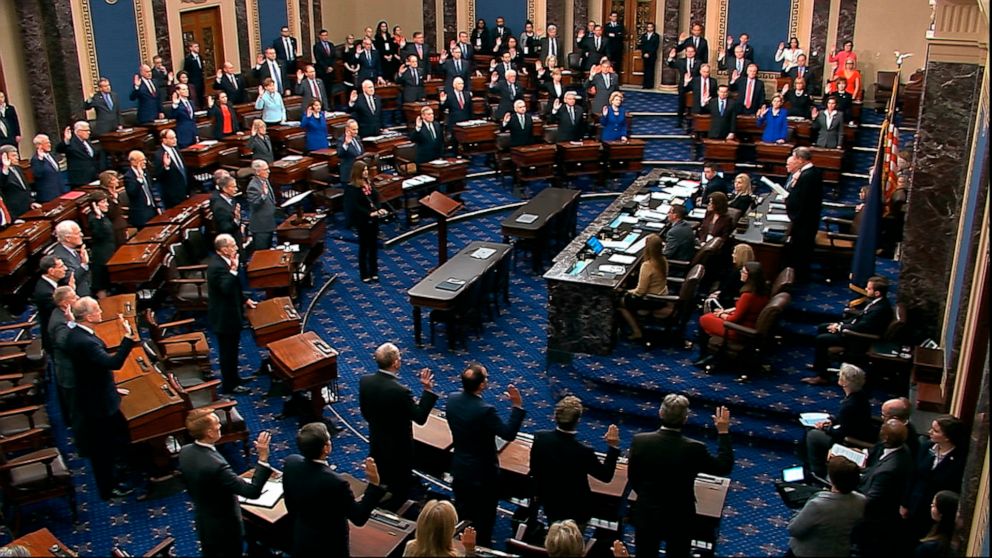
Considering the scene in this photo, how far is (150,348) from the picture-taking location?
9094 millimetres

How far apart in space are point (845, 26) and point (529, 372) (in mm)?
12338

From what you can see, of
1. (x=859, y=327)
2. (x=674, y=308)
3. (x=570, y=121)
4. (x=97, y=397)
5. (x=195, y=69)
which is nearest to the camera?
(x=97, y=397)

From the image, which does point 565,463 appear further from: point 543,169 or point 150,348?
point 543,169

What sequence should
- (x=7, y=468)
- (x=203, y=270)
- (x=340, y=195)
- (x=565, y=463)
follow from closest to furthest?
(x=565, y=463), (x=7, y=468), (x=203, y=270), (x=340, y=195)

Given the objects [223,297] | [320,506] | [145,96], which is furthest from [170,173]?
[320,506]

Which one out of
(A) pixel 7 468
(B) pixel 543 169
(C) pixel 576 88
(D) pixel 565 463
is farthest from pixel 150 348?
(C) pixel 576 88

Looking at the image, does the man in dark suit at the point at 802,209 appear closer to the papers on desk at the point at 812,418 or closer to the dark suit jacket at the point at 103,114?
the papers on desk at the point at 812,418

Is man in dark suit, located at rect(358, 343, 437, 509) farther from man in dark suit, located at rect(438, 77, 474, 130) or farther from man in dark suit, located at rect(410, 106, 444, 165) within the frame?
man in dark suit, located at rect(438, 77, 474, 130)

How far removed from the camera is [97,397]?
7.66 m

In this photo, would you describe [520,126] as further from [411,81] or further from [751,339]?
[751,339]

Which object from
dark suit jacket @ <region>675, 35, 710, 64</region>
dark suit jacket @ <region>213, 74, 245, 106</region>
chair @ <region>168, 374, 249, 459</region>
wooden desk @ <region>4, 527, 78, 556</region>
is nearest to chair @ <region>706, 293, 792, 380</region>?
chair @ <region>168, 374, 249, 459</region>

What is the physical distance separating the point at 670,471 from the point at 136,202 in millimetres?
8334

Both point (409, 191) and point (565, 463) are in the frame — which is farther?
point (409, 191)

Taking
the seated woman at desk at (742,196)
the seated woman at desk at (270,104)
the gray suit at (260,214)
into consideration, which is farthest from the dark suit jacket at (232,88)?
the seated woman at desk at (742,196)
